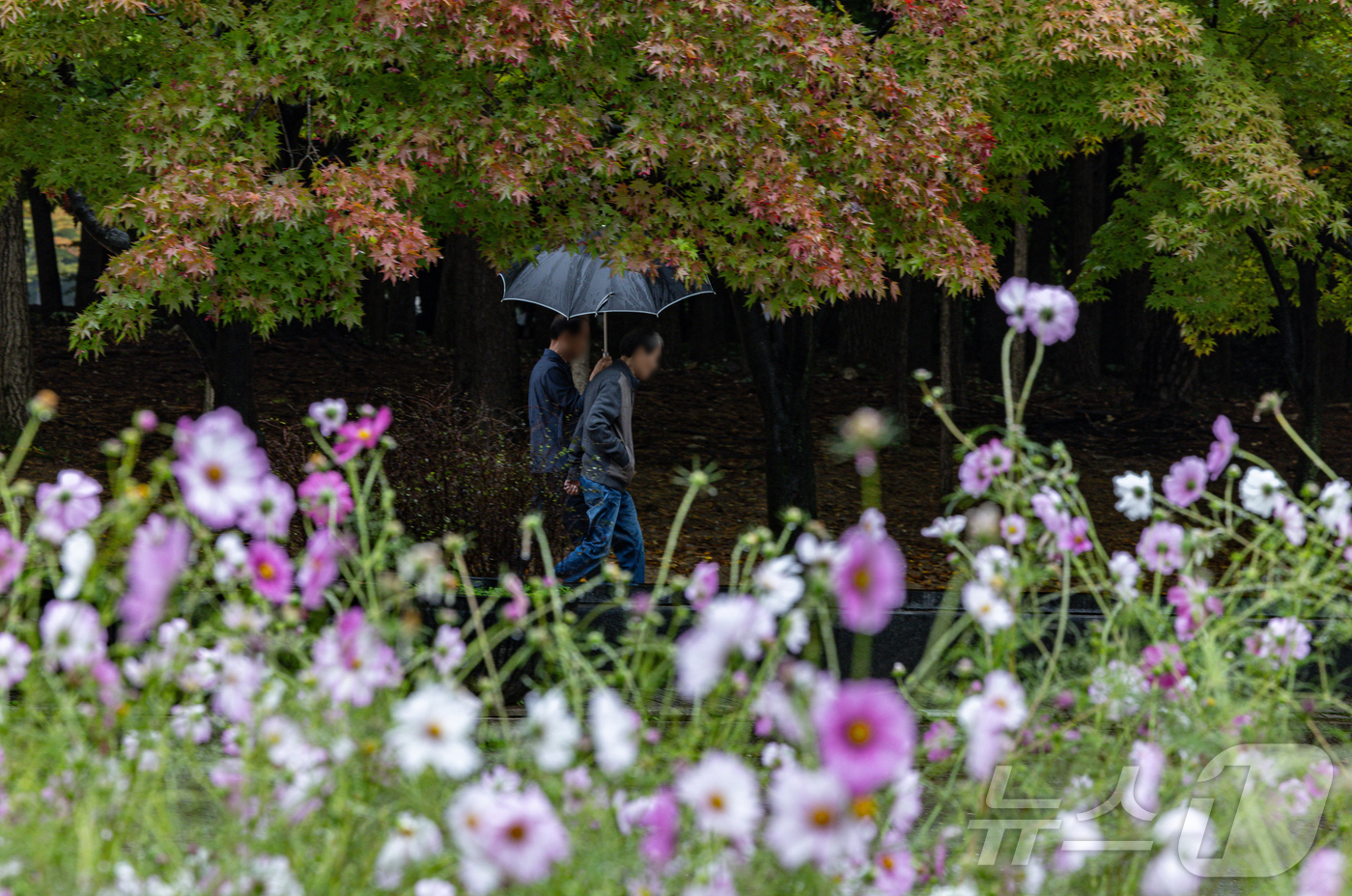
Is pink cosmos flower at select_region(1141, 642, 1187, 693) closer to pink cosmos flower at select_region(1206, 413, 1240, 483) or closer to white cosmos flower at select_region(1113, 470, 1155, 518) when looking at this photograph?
white cosmos flower at select_region(1113, 470, 1155, 518)

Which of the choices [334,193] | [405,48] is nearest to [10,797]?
[334,193]

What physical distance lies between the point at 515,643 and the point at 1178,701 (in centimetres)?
271

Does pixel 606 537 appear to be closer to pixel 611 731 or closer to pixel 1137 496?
pixel 1137 496

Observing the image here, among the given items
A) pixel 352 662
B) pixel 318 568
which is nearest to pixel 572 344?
pixel 318 568

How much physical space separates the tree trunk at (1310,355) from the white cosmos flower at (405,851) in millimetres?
8692

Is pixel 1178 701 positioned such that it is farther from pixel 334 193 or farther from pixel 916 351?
pixel 916 351

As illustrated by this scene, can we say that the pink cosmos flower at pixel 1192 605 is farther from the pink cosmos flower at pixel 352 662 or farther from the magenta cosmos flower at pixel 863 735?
the pink cosmos flower at pixel 352 662

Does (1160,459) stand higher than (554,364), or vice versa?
(554,364)

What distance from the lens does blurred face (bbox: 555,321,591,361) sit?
5.64m

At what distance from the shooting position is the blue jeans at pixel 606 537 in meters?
5.20

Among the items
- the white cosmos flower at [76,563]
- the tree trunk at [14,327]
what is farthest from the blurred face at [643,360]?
the tree trunk at [14,327]

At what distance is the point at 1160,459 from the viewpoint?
1228 centimetres

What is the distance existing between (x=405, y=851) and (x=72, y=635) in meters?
0.55

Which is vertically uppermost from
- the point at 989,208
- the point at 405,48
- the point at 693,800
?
the point at 405,48
